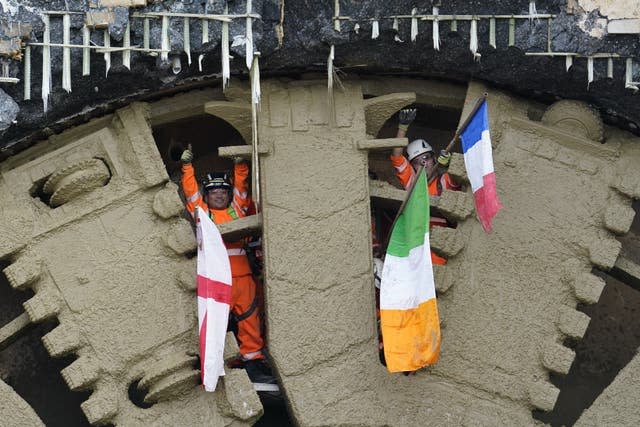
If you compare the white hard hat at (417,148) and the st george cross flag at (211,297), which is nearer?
the st george cross flag at (211,297)

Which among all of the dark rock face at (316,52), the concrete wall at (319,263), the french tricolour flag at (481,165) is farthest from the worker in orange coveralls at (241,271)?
the french tricolour flag at (481,165)

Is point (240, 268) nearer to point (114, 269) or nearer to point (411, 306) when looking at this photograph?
point (114, 269)

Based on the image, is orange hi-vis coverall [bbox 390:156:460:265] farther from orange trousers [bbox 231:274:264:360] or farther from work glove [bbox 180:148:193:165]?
work glove [bbox 180:148:193:165]

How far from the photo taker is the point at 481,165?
1126cm

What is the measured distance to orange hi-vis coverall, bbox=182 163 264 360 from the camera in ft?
39.8

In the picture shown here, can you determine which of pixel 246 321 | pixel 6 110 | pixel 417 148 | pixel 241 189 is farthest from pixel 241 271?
pixel 6 110

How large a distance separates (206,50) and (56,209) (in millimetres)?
1509

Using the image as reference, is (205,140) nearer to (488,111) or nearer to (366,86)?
(366,86)

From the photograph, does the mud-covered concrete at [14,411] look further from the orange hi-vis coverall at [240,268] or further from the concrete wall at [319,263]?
the orange hi-vis coverall at [240,268]

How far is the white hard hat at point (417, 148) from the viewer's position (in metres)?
12.8

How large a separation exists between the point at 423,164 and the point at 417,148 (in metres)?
0.15

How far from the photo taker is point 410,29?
37.8 feet

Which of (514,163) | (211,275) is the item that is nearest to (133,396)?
(211,275)

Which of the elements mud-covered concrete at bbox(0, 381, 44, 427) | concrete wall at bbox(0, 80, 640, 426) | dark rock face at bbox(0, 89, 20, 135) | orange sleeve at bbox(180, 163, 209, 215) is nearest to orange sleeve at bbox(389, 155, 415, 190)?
concrete wall at bbox(0, 80, 640, 426)
